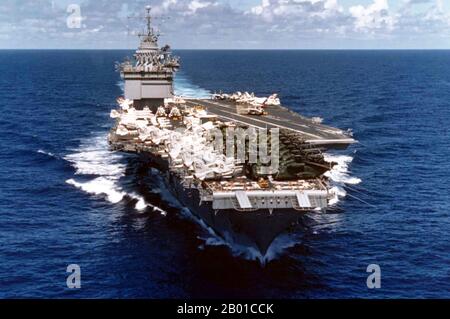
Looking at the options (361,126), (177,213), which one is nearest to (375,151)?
(361,126)

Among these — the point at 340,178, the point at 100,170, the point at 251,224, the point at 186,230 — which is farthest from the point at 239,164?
the point at 100,170

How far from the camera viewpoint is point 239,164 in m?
33.3

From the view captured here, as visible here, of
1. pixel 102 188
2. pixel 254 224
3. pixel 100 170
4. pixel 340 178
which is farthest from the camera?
pixel 100 170

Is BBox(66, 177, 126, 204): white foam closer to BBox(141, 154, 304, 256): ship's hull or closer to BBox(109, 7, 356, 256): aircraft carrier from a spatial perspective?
BBox(109, 7, 356, 256): aircraft carrier

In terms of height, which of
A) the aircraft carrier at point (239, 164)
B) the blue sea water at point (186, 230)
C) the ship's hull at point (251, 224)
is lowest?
the blue sea water at point (186, 230)

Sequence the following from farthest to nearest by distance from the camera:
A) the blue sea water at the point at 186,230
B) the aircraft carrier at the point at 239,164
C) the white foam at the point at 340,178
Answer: the white foam at the point at 340,178 → the aircraft carrier at the point at 239,164 → the blue sea water at the point at 186,230

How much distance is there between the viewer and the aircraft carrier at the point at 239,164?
28.4 metres

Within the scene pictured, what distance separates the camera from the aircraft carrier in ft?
93.1

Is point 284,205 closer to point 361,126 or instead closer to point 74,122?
point 361,126

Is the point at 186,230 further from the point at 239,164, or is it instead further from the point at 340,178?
the point at 340,178

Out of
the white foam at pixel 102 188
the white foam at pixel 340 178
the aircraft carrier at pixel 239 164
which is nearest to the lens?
the aircraft carrier at pixel 239 164

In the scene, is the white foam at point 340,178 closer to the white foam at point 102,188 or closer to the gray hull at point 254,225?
the gray hull at point 254,225

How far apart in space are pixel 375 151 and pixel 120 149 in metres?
25.3

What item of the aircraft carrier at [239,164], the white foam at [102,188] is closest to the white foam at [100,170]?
the white foam at [102,188]
